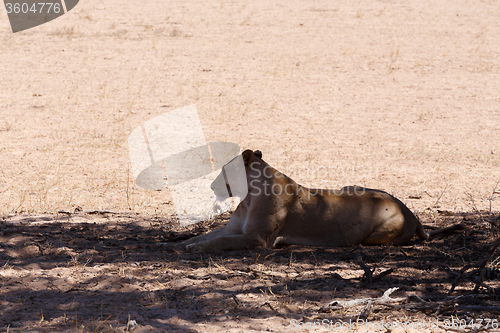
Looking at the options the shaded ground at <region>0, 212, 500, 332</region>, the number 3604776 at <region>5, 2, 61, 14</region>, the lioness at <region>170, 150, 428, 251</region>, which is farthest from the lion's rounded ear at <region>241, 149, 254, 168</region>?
the number 3604776 at <region>5, 2, 61, 14</region>

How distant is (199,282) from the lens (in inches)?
175

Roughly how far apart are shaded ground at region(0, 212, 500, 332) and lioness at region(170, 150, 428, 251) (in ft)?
0.49

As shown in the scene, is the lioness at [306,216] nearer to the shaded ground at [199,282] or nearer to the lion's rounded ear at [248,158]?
the lion's rounded ear at [248,158]

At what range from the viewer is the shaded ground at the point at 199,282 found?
3719 millimetres

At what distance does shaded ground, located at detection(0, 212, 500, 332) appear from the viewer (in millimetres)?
3719

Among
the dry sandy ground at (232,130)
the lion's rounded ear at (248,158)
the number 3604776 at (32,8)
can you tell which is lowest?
the dry sandy ground at (232,130)

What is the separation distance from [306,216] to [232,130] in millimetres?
6324

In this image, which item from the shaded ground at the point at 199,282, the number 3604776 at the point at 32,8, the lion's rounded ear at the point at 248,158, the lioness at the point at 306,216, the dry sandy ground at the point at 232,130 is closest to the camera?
the shaded ground at the point at 199,282

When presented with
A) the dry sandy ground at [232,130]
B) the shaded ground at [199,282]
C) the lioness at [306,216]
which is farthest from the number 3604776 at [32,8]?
the lioness at [306,216]

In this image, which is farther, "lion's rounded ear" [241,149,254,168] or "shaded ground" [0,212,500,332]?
"lion's rounded ear" [241,149,254,168]

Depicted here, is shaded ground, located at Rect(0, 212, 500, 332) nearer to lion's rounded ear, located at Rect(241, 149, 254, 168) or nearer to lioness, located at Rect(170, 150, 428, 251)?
lioness, located at Rect(170, 150, 428, 251)

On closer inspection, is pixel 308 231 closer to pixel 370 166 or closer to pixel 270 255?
pixel 270 255

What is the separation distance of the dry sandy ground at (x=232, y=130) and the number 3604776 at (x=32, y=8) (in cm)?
98

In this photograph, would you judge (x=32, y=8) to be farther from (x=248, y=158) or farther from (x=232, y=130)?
(x=248, y=158)
